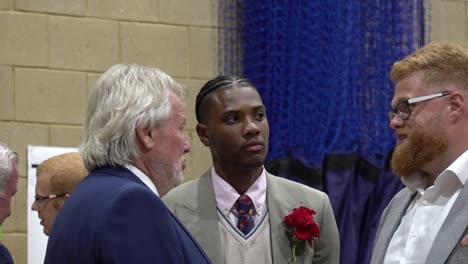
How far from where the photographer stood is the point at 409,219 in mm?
3125

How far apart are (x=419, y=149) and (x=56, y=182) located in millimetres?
1426

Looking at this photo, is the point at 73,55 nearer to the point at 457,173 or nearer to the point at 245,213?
the point at 245,213

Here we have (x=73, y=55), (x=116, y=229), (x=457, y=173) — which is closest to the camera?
(x=116, y=229)

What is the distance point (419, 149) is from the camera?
3.14 m

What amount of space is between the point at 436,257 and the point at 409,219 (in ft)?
1.03

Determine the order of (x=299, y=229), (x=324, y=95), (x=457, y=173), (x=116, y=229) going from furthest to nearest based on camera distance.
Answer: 1. (x=324, y=95)
2. (x=299, y=229)
3. (x=457, y=173)
4. (x=116, y=229)

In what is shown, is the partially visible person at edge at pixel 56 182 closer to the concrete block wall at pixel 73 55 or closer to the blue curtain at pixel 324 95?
the concrete block wall at pixel 73 55

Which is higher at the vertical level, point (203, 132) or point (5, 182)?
point (203, 132)

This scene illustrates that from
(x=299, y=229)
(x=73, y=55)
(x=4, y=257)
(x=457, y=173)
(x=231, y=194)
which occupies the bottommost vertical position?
(x=4, y=257)

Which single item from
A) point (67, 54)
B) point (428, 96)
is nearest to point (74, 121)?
point (67, 54)

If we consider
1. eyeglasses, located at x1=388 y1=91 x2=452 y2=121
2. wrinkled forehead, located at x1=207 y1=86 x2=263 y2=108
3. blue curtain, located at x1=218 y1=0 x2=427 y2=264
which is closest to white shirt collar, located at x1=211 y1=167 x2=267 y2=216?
wrinkled forehead, located at x1=207 y1=86 x2=263 y2=108

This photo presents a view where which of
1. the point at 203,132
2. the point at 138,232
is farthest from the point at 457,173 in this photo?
the point at 138,232

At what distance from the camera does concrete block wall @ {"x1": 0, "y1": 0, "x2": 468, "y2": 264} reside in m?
4.76

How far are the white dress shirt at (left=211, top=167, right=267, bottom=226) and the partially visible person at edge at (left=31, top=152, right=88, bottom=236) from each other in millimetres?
552
